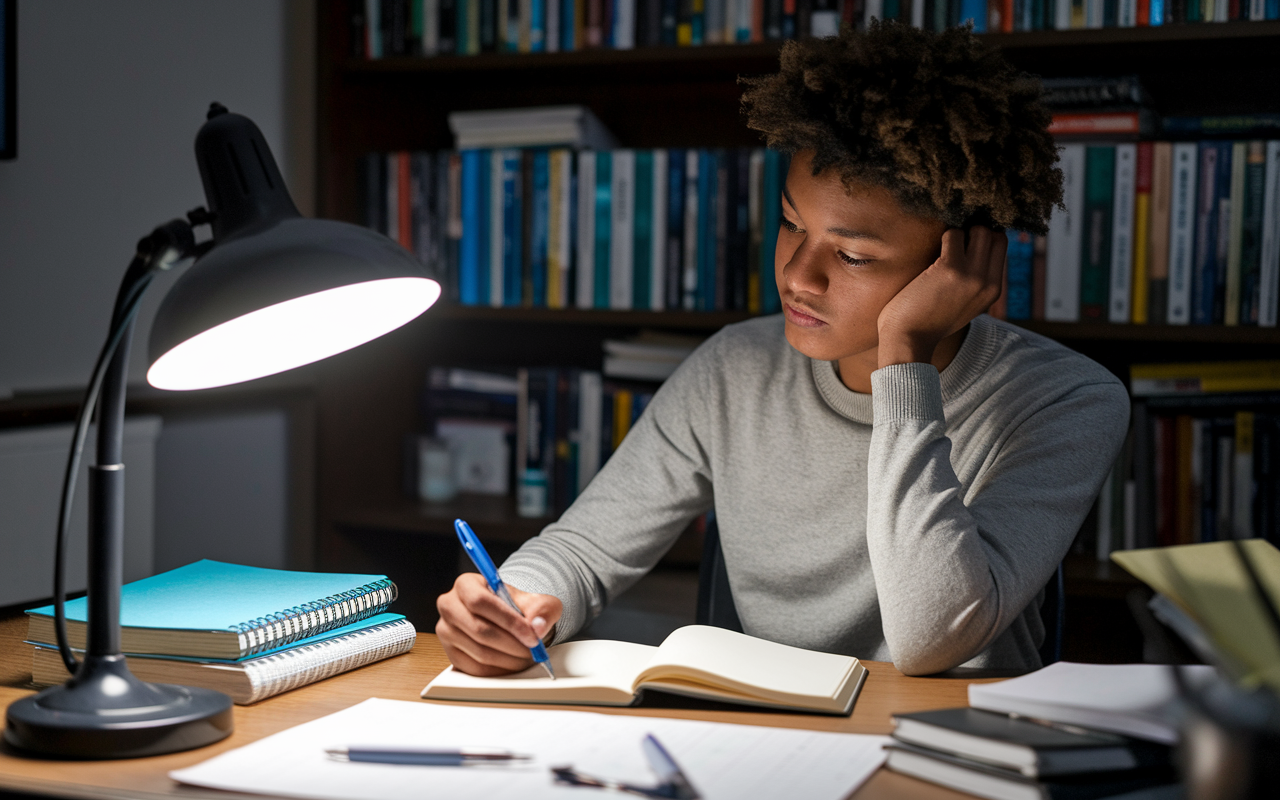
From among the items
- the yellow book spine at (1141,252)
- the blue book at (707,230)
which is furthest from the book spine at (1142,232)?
the blue book at (707,230)

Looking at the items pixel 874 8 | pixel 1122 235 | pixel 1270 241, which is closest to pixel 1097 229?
pixel 1122 235

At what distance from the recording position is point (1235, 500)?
1.77 meters

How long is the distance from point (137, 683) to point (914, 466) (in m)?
0.67

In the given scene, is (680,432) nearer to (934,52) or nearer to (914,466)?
(914,466)

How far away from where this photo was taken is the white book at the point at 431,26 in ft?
6.84

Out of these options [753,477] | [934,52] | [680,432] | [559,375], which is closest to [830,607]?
[753,477]

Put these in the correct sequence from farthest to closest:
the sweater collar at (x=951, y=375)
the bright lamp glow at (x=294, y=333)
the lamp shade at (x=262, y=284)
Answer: the sweater collar at (x=951, y=375)
the bright lamp glow at (x=294, y=333)
the lamp shade at (x=262, y=284)

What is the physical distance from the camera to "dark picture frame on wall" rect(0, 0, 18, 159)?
1.47 metres

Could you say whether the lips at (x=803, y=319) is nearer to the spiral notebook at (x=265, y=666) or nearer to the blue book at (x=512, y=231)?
the spiral notebook at (x=265, y=666)

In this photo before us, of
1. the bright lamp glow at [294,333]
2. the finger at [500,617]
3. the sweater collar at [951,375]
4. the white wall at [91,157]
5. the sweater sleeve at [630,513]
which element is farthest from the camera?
the white wall at [91,157]

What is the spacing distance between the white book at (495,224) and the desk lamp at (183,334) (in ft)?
4.31

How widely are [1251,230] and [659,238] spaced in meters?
0.97

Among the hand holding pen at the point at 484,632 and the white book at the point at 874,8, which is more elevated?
the white book at the point at 874,8

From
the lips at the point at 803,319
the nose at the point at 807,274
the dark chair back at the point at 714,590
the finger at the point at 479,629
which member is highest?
the nose at the point at 807,274
